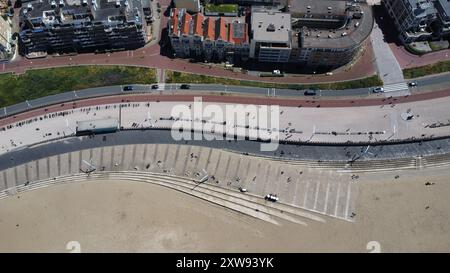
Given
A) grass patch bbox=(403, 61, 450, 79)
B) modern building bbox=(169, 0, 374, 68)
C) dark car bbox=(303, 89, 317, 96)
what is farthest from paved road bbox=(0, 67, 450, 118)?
modern building bbox=(169, 0, 374, 68)

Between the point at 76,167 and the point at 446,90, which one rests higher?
the point at 446,90

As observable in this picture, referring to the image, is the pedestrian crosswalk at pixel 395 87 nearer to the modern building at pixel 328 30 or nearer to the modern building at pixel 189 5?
the modern building at pixel 328 30

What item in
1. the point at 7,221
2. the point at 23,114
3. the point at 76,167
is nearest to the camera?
the point at 7,221

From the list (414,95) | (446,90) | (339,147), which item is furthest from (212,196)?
(446,90)

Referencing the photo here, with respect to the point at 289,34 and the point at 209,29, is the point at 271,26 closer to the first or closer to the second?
the point at 289,34

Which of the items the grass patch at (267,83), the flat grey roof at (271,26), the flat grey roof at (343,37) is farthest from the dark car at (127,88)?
the flat grey roof at (343,37)

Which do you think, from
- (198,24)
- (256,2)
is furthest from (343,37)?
(198,24)

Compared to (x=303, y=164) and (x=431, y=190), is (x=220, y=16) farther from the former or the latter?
(x=431, y=190)

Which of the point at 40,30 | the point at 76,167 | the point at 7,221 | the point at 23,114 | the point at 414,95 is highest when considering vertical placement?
the point at 40,30
